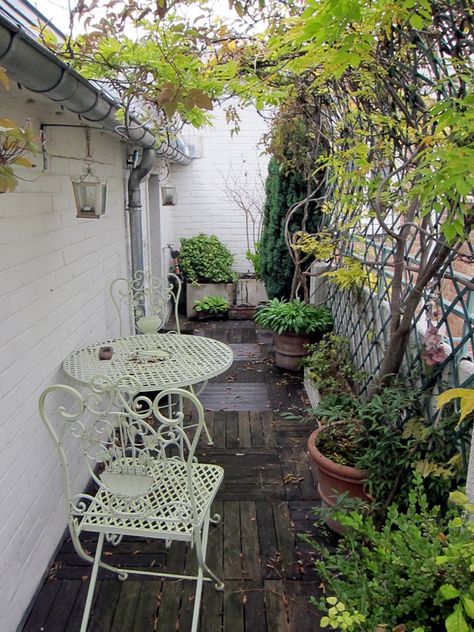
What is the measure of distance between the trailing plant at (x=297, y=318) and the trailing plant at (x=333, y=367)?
272mm

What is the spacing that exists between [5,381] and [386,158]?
7.61ft

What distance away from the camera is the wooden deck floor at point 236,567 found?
2.01m

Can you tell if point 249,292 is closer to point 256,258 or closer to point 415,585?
point 256,258

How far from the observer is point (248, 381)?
4.73 m

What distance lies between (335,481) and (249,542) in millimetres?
543

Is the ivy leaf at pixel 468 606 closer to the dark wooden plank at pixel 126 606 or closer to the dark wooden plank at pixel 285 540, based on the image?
the dark wooden plank at pixel 285 540

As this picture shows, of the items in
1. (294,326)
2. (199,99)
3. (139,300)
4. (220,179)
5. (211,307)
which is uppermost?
(220,179)

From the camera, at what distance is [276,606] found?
209 centimetres

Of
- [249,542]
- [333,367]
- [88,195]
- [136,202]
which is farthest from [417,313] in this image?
[136,202]

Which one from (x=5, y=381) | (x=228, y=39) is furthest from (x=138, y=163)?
(x=5, y=381)

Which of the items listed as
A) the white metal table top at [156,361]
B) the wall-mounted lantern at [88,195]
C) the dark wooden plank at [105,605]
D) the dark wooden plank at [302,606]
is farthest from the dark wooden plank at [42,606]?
the wall-mounted lantern at [88,195]

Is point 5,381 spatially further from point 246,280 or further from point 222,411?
point 246,280

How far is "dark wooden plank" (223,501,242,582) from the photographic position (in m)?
2.28

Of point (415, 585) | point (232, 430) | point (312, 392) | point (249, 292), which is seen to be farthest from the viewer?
point (249, 292)
